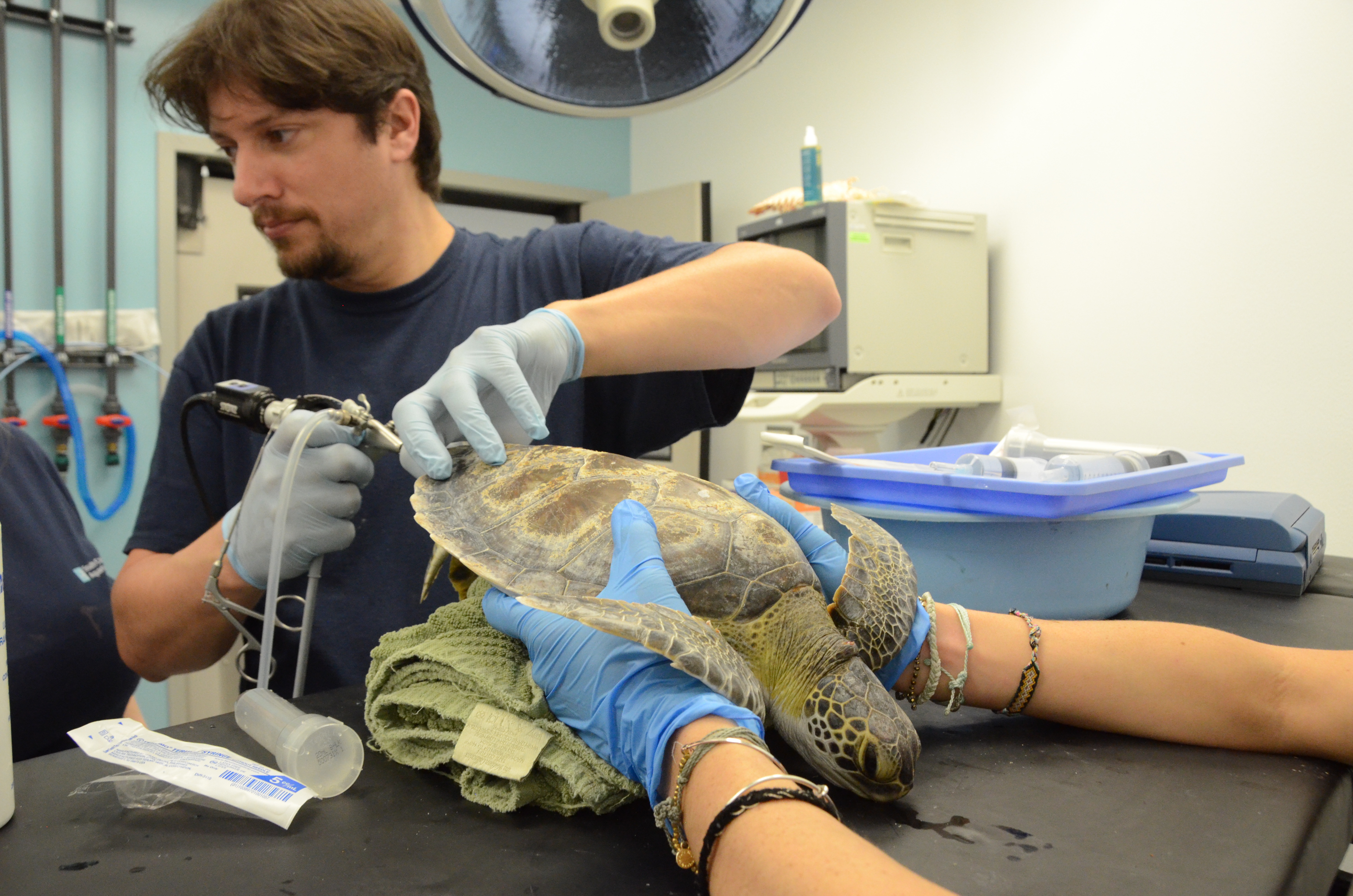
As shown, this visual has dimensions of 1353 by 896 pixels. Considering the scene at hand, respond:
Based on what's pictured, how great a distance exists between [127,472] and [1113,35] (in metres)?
3.45

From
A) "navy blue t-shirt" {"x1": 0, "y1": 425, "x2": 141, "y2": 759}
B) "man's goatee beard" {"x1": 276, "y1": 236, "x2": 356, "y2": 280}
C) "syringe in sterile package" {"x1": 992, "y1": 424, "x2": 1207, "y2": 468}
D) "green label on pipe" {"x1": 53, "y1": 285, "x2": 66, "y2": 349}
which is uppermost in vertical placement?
"green label on pipe" {"x1": 53, "y1": 285, "x2": 66, "y2": 349}

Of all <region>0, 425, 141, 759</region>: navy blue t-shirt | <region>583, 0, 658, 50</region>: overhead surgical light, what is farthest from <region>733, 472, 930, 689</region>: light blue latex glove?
<region>0, 425, 141, 759</region>: navy blue t-shirt

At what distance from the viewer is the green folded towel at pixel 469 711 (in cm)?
58

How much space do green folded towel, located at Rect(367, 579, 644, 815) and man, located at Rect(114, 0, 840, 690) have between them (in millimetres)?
279

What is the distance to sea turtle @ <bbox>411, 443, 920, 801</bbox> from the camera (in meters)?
0.57

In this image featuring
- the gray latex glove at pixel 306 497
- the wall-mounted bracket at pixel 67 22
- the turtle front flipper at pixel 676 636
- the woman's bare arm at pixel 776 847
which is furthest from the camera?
the wall-mounted bracket at pixel 67 22

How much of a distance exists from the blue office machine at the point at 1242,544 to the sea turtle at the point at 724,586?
0.85 metres

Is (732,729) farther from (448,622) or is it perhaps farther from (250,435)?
(250,435)

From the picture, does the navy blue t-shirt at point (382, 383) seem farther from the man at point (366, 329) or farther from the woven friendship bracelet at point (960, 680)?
the woven friendship bracelet at point (960, 680)

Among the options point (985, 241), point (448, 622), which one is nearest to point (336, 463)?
point (448, 622)

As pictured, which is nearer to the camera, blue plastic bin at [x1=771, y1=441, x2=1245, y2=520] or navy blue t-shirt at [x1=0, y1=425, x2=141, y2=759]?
blue plastic bin at [x1=771, y1=441, x2=1245, y2=520]

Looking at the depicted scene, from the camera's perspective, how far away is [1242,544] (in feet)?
4.19

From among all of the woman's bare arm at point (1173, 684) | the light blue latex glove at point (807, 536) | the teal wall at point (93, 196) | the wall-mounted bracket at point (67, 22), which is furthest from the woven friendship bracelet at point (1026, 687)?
the wall-mounted bracket at point (67, 22)

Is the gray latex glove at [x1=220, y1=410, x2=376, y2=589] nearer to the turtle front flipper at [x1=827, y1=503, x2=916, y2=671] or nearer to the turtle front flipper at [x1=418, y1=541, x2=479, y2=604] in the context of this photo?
the turtle front flipper at [x1=418, y1=541, x2=479, y2=604]
